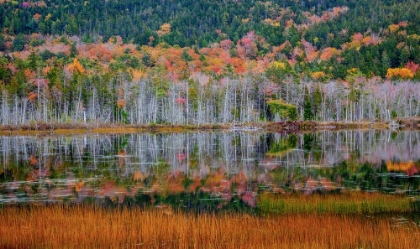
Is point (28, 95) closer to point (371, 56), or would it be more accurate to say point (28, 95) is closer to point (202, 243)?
point (202, 243)

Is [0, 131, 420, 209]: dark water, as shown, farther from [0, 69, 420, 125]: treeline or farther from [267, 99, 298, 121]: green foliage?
[0, 69, 420, 125]: treeline

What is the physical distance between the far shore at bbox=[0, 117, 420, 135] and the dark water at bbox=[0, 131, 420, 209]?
105 ft

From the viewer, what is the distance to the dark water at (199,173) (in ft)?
64.0

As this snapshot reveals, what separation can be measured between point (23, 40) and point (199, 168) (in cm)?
15527

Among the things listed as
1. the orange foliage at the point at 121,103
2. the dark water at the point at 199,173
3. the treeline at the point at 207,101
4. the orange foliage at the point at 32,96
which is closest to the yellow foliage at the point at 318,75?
the treeline at the point at 207,101

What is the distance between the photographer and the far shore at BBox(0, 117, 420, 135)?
6919 cm

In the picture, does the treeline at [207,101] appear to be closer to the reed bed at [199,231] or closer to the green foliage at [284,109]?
the green foliage at [284,109]

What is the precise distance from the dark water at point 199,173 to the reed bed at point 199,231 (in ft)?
11.7

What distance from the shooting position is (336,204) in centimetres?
1641

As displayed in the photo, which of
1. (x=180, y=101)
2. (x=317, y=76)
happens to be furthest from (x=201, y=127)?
(x=317, y=76)

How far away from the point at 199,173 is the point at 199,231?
12810 mm

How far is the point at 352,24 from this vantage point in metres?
171

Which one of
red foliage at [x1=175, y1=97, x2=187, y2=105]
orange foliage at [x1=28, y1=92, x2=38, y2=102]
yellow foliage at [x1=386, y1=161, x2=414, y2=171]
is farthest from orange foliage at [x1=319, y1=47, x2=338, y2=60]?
yellow foliage at [x1=386, y1=161, x2=414, y2=171]

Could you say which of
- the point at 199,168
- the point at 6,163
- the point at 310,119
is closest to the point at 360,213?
the point at 199,168
